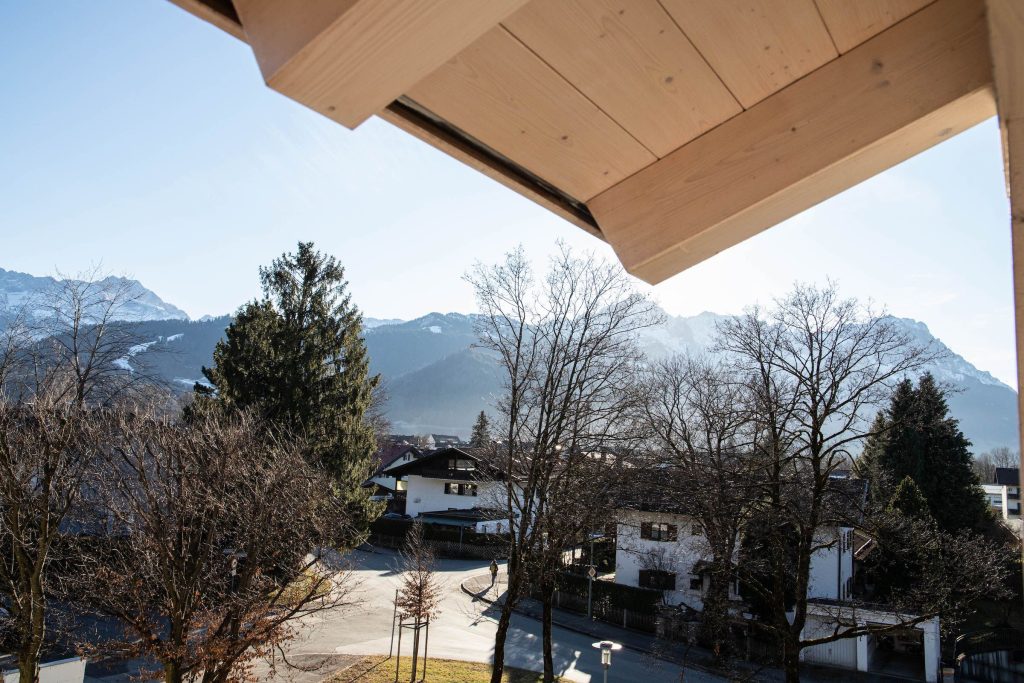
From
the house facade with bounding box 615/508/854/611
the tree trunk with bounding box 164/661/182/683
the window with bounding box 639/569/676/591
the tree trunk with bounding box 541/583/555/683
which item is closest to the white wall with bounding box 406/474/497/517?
the window with bounding box 639/569/676/591

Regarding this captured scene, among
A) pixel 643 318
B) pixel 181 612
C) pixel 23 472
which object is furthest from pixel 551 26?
pixel 643 318

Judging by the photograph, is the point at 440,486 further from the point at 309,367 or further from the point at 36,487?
the point at 36,487

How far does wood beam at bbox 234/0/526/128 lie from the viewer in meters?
0.96

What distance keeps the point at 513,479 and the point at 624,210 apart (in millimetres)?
12629

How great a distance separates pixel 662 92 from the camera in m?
1.55

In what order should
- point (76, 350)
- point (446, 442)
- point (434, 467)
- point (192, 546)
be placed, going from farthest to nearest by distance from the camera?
point (446, 442) < point (434, 467) < point (76, 350) < point (192, 546)

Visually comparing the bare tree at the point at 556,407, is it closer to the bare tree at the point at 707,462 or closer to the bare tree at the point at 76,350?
the bare tree at the point at 707,462

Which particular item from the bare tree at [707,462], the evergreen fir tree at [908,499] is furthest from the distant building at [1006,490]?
the bare tree at [707,462]

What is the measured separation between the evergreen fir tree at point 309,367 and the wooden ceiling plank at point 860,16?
827 inches

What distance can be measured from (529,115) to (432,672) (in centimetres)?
1675

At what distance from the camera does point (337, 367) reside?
79.6ft

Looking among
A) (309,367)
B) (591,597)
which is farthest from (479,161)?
(591,597)

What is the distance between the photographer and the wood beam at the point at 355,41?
37.7 inches

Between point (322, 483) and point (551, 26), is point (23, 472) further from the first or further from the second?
point (551, 26)
